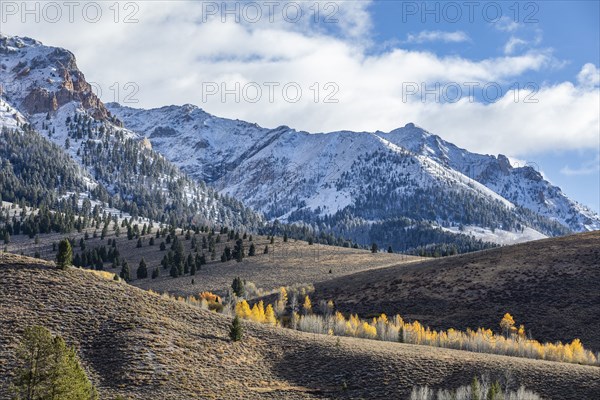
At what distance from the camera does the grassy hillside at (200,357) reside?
5138 centimetres

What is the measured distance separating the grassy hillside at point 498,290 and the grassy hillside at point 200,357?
29.1 metres

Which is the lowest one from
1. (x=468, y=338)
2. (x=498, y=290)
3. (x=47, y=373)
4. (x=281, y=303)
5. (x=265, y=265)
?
(x=47, y=373)

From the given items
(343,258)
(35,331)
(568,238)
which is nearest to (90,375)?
(35,331)

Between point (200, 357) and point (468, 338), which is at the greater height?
point (468, 338)

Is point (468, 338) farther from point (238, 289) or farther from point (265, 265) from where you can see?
point (265, 265)

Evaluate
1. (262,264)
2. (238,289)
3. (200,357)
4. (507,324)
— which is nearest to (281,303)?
Answer: (238,289)

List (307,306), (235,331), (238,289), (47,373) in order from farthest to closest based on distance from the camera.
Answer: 1. (238,289)
2. (307,306)
3. (235,331)
4. (47,373)

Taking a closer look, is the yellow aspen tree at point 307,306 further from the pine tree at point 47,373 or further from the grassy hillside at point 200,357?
the pine tree at point 47,373

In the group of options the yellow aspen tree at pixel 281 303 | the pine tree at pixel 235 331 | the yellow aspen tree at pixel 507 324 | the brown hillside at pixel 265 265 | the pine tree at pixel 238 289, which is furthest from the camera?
the brown hillside at pixel 265 265

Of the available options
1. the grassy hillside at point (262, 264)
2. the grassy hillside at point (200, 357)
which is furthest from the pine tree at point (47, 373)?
the grassy hillside at point (262, 264)

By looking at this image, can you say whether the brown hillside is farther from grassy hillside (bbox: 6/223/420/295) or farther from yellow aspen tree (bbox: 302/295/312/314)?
yellow aspen tree (bbox: 302/295/312/314)

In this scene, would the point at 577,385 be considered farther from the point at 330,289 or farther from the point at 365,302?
the point at 330,289

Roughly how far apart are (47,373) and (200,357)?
18458 millimetres

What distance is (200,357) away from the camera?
5566cm
